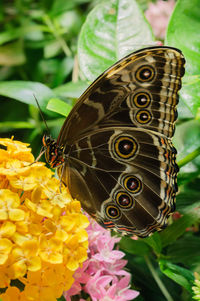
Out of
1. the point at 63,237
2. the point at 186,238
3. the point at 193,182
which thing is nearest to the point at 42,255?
the point at 63,237

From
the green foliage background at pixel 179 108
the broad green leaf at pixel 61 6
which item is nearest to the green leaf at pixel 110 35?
the green foliage background at pixel 179 108

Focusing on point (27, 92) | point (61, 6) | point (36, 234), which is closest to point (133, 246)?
point (36, 234)

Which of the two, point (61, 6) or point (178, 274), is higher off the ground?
point (61, 6)

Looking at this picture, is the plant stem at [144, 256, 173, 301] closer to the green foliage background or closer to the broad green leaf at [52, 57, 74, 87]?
the green foliage background

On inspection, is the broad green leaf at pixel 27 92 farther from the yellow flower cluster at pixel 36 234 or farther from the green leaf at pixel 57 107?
the yellow flower cluster at pixel 36 234

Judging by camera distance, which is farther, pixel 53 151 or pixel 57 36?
pixel 57 36

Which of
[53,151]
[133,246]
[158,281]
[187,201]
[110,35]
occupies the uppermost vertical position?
[110,35]

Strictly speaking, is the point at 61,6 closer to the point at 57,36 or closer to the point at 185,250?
the point at 57,36

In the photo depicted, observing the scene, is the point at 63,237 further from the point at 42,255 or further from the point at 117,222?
the point at 117,222
